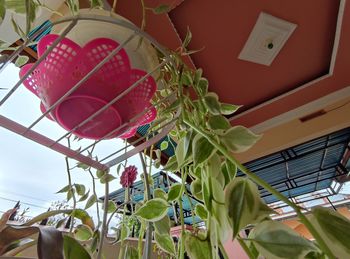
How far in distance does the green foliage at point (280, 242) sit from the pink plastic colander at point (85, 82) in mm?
246

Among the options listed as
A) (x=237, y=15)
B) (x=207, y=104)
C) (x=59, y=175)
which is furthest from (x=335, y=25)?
(x=59, y=175)

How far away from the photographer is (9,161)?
0.99 meters

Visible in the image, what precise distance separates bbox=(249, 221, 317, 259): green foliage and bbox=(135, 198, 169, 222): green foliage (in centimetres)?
15

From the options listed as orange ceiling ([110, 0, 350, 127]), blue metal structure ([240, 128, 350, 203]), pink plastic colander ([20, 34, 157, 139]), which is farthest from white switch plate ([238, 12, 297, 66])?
blue metal structure ([240, 128, 350, 203])

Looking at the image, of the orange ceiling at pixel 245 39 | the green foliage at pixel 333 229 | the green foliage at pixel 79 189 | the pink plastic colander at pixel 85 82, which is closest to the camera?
the green foliage at pixel 333 229

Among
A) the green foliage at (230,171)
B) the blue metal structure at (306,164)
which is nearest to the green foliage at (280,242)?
the green foliage at (230,171)

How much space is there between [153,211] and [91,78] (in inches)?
8.7

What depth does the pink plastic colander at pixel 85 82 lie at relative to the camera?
277 mm

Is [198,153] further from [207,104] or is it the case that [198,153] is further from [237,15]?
[237,15]

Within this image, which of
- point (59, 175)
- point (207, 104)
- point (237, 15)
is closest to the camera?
point (207, 104)

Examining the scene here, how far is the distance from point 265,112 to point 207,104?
0.90 meters

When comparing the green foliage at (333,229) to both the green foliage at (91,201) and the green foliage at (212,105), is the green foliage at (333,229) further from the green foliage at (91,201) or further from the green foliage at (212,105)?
the green foliage at (91,201)

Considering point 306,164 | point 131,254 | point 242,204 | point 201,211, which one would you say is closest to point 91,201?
point 131,254

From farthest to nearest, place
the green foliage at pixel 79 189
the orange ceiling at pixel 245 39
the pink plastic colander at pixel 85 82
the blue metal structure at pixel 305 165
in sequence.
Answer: the blue metal structure at pixel 305 165, the orange ceiling at pixel 245 39, the green foliage at pixel 79 189, the pink plastic colander at pixel 85 82
